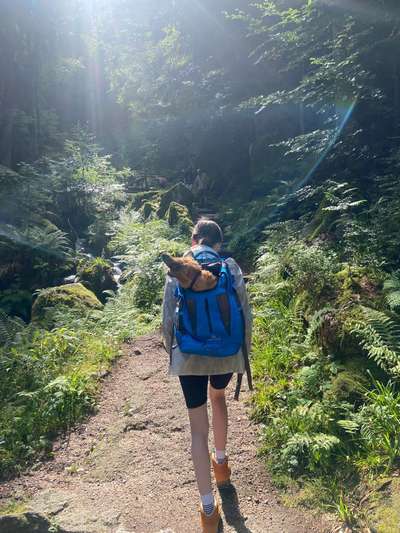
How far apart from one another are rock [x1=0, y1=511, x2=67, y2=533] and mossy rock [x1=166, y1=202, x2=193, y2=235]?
33.6 ft

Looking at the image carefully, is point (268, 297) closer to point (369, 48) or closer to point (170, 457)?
point (170, 457)

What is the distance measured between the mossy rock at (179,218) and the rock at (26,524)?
33.6 feet

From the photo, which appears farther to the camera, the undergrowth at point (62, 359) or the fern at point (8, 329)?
the fern at point (8, 329)

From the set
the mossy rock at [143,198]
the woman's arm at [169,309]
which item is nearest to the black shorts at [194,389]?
the woman's arm at [169,309]

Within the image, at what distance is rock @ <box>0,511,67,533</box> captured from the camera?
327cm

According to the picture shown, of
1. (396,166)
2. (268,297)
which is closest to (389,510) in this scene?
(268,297)

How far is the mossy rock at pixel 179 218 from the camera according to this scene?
1355 centimetres

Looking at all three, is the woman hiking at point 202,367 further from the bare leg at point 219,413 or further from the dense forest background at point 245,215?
the dense forest background at point 245,215

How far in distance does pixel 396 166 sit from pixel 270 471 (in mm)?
6549

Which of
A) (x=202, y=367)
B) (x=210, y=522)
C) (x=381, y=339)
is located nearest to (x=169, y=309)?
(x=202, y=367)

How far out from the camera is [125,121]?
3325 cm

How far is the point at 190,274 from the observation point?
9.30ft

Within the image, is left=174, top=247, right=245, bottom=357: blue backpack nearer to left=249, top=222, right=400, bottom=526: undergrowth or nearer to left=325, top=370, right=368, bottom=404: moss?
left=249, top=222, right=400, bottom=526: undergrowth

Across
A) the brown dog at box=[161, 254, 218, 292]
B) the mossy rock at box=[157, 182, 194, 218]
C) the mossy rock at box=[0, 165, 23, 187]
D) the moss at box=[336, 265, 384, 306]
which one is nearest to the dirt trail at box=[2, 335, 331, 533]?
the moss at box=[336, 265, 384, 306]
